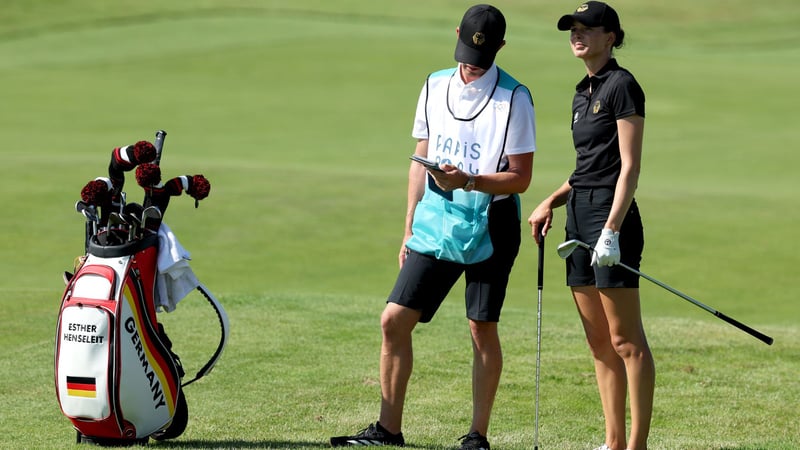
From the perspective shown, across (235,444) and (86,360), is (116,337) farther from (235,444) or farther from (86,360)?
(235,444)

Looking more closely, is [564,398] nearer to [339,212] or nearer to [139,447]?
[139,447]

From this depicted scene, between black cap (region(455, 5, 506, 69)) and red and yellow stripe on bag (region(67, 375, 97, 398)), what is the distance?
2.19 meters

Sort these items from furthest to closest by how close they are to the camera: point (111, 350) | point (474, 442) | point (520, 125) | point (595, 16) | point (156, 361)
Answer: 1. point (474, 442)
2. point (156, 361)
3. point (520, 125)
4. point (111, 350)
5. point (595, 16)

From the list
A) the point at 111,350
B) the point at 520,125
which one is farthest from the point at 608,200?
the point at 111,350

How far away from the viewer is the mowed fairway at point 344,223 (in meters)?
6.80

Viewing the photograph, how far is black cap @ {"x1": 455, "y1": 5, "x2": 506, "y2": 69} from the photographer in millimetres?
5594

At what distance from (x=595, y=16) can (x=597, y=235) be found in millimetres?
952

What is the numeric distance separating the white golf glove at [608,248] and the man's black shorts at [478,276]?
22.8 inches

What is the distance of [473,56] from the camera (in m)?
5.61

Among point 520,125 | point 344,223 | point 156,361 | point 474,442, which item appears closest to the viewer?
point 520,125

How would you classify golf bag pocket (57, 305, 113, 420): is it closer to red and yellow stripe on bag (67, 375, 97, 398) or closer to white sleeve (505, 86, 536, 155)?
red and yellow stripe on bag (67, 375, 97, 398)

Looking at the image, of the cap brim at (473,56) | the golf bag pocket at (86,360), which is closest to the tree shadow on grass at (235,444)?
the golf bag pocket at (86,360)

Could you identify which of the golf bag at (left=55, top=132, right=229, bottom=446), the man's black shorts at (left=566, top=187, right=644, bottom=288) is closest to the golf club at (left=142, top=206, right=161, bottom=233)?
the golf bag at (left=55, top=132, right=229, bottom=446)

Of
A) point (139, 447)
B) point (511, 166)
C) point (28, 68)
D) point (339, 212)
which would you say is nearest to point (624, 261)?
point (511, 166)
